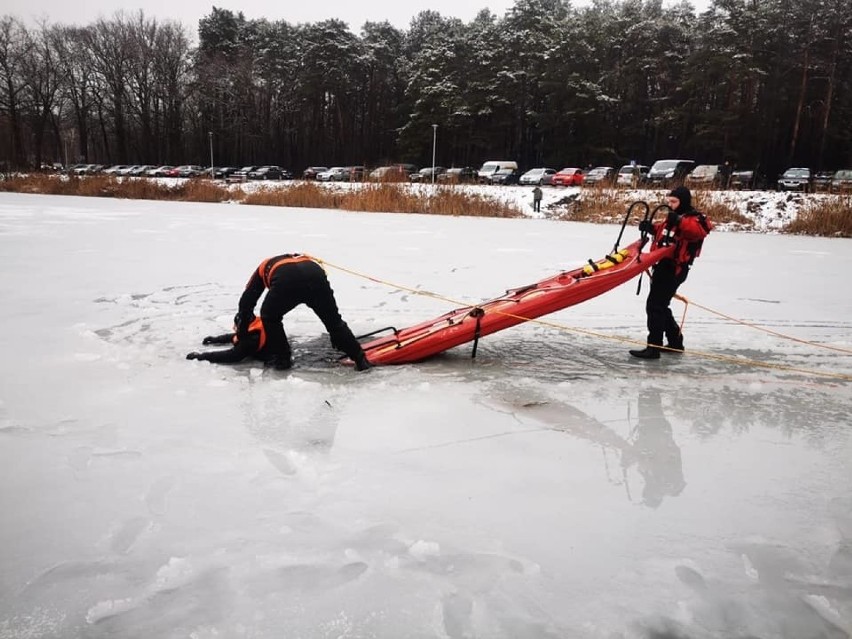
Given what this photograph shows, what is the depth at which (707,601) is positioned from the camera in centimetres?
180

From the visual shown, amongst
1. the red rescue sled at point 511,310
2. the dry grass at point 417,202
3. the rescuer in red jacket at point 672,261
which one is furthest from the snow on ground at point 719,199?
the red rescue sled at point 511,310

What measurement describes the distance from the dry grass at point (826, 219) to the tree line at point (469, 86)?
18863 millimetres

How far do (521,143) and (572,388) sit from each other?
37.5 metres

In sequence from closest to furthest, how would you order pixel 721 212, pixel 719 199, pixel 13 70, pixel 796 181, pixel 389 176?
pixel 721 212
pixel 719 199
pixel 389 176
pixel 796 181
pixel 13 70

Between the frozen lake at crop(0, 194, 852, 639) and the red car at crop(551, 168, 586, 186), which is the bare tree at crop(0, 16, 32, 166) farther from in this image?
the frozen lake at crop(0, 194, 852, 639)

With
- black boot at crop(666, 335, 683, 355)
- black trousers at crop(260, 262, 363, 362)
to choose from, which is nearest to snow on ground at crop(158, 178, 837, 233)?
black boot at crop(666, 335, 683, 355)

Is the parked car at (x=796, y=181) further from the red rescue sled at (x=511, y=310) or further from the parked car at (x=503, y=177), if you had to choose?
the red rescue sled at (x=511, y=310)

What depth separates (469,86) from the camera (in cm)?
3709

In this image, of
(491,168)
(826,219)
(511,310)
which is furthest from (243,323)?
(491,168)

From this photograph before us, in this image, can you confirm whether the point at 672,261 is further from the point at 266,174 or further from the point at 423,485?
the point at 266,174

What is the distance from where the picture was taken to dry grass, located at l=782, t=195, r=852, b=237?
13.1 m

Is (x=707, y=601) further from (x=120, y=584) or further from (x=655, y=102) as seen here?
(x=655, y=102)

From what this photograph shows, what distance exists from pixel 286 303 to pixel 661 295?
2656mm

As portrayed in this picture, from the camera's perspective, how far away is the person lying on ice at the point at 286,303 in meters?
3.69
